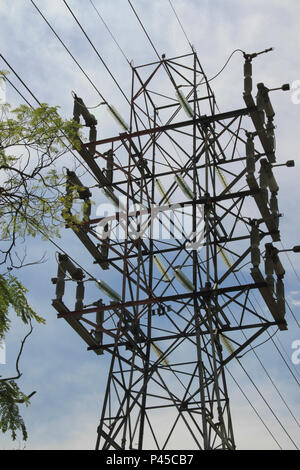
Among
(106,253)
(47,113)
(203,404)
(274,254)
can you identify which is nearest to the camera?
(47,113)

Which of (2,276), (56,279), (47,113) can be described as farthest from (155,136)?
(2,276)

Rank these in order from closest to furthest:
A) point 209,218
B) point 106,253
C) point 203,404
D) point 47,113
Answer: point 47,113, point 203,404, point 209,218, point 106,253

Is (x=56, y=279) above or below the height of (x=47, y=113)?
above

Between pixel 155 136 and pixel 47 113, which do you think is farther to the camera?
pixel 155 136

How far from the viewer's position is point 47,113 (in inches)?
441

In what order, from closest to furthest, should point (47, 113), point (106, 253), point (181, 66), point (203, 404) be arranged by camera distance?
point (47, 113) < point (203, 404) < point (106, 253) < point (181, 66)

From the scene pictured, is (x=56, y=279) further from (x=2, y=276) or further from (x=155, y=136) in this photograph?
(x=2, y=276)

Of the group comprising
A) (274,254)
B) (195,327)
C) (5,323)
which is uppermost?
(274,254)

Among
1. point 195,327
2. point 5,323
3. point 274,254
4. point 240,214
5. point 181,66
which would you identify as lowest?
point 5,323

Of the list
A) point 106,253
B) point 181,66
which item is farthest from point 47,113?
point 181,66

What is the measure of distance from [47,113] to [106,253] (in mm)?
9385

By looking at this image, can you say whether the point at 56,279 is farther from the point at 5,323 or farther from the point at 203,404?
the point at 5,323

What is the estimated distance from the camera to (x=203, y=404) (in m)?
16.5

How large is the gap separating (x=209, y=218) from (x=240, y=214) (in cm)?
88
